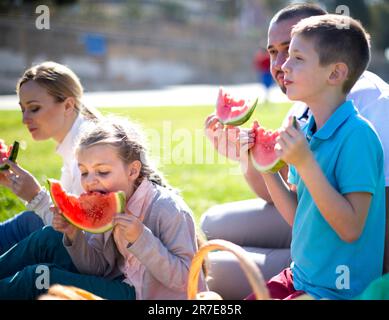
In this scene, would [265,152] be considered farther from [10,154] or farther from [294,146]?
[10,154]

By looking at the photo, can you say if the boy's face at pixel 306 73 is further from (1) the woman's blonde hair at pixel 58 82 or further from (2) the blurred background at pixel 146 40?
(2) the blurred background at pixel 146 40

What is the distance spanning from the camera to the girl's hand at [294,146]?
244cm

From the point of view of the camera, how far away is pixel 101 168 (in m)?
3.10

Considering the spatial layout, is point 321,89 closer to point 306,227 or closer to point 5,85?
point 306,227

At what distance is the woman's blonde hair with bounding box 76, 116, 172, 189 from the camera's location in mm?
3156

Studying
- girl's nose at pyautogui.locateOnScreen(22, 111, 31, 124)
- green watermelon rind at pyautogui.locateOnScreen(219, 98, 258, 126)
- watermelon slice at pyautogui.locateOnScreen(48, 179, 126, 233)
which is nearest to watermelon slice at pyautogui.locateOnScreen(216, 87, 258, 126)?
green watermelon rind at pyautogui.locateOnScreen(219, 98, 258, 126)

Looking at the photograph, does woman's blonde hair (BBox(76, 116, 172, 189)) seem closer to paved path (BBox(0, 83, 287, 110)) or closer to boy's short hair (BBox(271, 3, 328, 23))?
boy's short hair (BBox(271, 3, 328, 23))

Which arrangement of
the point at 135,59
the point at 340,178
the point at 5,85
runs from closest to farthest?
the point at 340,178 → the point at 5,85 → the point at 135,59

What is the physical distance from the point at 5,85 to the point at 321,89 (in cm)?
2589

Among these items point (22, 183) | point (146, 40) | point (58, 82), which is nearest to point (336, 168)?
point (22, 183)

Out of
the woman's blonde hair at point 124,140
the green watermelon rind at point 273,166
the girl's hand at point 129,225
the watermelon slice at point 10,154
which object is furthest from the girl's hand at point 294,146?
the watermelon slice at point 10,154

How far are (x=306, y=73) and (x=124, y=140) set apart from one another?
3.36ft
